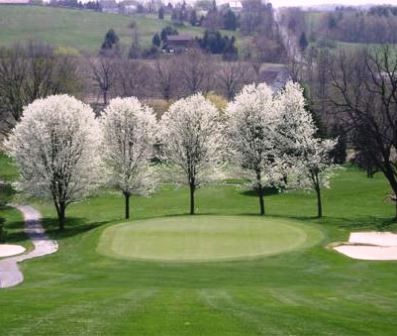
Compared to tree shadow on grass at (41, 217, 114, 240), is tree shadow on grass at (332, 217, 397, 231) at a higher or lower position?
higher

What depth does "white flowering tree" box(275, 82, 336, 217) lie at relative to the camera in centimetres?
5678

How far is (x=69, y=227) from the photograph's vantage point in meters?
55.8

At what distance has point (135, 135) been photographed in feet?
188

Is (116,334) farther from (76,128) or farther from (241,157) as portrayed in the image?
(241,157)

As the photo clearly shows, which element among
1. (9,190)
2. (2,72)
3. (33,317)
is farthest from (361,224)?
(2,72)

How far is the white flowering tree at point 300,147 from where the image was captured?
186 feet

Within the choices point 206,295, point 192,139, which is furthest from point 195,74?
point 206,295

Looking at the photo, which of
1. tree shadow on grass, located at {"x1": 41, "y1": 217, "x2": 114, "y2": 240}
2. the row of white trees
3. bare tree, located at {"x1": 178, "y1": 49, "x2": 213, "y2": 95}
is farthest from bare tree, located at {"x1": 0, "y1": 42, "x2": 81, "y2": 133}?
bare tree, located at {"x1": 178, "y1": 49, "x2": 213, "y2": 95}

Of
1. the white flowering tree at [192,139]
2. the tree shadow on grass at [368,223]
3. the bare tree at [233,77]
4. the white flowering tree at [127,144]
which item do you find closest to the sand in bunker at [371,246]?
the tree shadow on grass at [368,223]

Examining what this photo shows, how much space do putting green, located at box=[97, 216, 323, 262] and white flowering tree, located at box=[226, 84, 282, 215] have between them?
38.3ft

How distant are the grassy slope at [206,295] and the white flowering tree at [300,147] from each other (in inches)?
174

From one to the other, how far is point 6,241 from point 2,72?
162 feet

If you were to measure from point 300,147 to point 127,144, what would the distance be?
566 inches

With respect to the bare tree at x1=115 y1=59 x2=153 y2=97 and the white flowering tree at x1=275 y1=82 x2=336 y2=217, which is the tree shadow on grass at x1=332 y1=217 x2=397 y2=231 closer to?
the white flowering tree at x1=275 y1=82 x2=336 y2=217
